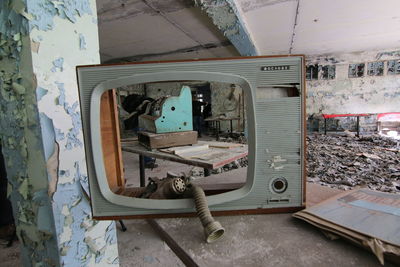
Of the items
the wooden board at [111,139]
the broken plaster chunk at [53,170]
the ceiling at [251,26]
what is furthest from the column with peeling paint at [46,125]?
the ceiling at [251,26]

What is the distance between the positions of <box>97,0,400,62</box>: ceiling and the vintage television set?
1.96m

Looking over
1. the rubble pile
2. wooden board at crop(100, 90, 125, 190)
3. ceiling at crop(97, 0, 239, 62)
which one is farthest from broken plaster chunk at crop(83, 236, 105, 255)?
ceiling at crop(97, 0, 239, 62)

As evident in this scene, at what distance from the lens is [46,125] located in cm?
77

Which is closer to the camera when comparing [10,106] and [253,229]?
[253,229]

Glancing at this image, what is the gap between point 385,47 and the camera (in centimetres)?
516

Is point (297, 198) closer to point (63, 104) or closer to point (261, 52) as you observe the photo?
point (63, 104)

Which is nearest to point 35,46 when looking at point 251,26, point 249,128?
point 249,128

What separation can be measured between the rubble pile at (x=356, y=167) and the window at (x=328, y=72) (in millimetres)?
2611

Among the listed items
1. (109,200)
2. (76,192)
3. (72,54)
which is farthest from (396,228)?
(72,54)

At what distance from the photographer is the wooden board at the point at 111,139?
56 cm

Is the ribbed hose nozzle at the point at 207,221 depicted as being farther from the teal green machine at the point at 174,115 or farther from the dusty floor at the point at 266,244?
the teal green machine at the point at 174,115

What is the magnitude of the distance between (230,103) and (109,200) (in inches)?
262

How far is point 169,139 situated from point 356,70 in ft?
20.4

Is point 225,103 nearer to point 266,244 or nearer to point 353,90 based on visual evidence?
point 353,90
